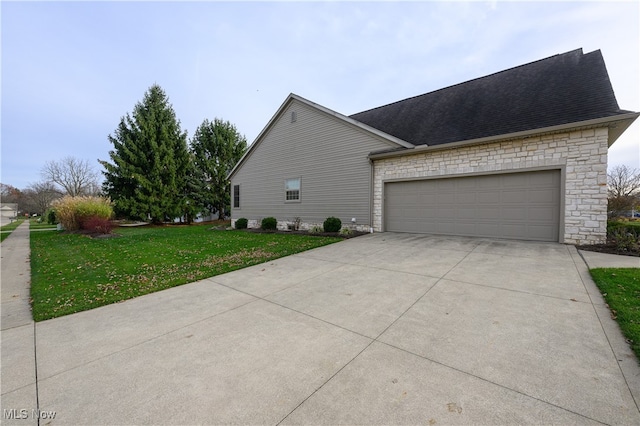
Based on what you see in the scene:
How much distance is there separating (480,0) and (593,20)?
11.7 feet

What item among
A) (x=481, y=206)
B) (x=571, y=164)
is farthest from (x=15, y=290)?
(x=571, y=164)

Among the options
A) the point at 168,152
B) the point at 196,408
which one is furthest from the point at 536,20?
the point at 168,152

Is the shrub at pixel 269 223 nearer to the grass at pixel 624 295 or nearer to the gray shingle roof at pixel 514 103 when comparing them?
the gray shingle roof at pixel 514 103

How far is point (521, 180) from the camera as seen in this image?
25.1 ft

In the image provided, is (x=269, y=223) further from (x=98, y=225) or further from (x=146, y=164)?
(x=146, y=164)

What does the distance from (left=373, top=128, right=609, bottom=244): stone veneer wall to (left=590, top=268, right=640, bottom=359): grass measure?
291 cm

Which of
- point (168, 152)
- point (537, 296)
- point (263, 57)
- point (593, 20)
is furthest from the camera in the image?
point (168, 152)

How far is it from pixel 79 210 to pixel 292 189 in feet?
36.9

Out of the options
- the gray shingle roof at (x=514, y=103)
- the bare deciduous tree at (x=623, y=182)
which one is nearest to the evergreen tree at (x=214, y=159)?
the gray shingle roof at (x=514, y=103)

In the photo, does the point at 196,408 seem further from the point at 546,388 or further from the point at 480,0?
the point at 480,0

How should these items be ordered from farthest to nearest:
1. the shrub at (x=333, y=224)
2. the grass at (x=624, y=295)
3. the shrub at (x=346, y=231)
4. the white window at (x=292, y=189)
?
the white window at (x=292, y=189) < the shrub at (x=333, y=224) < the shrub at (x=346, y=231) < the grass at (x=624, y=295)

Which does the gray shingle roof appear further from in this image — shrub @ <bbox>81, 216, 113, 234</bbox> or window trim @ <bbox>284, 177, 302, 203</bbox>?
shrub @ <bbox>81, 216, 113, 234</bbox>

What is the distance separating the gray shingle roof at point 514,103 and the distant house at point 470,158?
0.14ft

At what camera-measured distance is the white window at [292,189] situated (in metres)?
13.0
